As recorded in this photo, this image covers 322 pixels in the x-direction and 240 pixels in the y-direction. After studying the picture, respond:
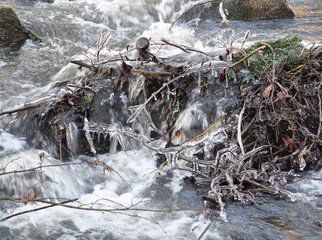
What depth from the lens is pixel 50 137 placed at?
4.81m

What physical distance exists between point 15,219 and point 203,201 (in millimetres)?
1966

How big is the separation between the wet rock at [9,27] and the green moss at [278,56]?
552 cm

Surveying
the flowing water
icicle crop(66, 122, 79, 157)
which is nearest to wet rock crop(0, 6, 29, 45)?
the flowing water

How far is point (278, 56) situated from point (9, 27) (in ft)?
20.2

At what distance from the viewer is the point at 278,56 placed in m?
4.79

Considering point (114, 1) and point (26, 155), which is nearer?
point (26, 155)

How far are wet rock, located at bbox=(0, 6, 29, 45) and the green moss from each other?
5.52m

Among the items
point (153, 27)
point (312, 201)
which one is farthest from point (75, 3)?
point (312, 201)

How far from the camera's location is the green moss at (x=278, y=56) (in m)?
4.65

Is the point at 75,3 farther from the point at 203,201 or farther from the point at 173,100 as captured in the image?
the point at 203,201

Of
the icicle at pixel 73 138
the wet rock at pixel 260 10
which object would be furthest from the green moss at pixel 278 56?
the wet rock at pixel 260 10

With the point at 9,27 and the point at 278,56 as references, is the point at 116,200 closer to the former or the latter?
the point at 278,56

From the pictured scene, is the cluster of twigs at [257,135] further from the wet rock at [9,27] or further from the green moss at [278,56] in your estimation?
the wet rock at [9,27]

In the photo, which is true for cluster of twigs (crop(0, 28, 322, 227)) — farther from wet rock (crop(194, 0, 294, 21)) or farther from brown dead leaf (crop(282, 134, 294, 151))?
wet rock (crop(194, 0, 294, 21))
